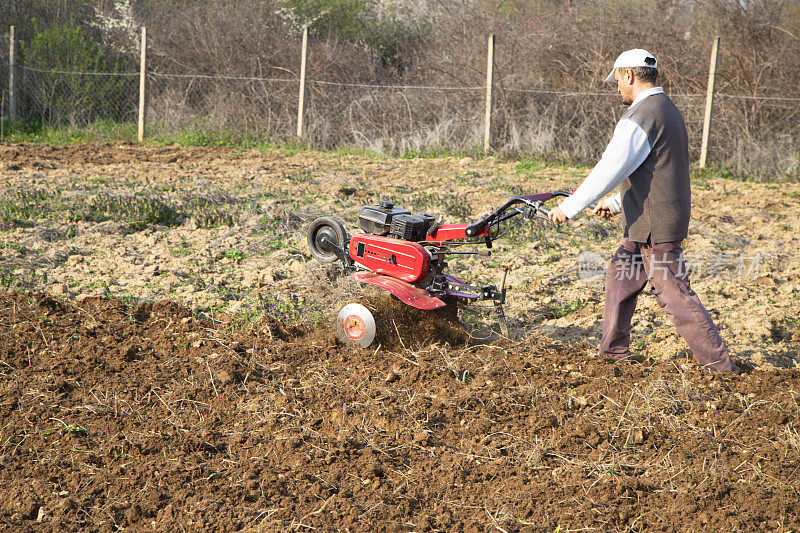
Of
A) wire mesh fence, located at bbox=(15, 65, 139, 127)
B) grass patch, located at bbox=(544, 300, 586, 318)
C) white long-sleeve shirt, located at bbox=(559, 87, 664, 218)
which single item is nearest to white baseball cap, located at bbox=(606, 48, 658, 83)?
white long-sleeve shirt, located at bbox=(559, 87, 664, 218)

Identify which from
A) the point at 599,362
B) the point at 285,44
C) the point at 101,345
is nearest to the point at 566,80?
the point at 285,44

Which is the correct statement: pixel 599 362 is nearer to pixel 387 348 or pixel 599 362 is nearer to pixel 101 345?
pixel 387 348

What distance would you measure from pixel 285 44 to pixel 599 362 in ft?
42.2

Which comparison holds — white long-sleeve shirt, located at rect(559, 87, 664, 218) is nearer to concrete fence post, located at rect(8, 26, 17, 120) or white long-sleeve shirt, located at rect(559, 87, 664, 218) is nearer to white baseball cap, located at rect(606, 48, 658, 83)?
white baseball cap, located at rect(606, 48, 658, 83)

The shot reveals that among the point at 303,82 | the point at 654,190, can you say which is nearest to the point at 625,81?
the point at 654,190

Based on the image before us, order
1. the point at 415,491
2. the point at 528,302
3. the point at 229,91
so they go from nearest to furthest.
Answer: the point at 415,491
the point at 528,302
the point at 229,91

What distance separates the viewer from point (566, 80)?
13656 millimetres

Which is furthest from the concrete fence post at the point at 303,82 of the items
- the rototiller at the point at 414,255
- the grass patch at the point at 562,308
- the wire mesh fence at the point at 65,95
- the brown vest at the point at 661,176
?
the brown vest at the point at 661,176

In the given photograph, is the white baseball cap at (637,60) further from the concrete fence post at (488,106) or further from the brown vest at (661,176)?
the concrete fence post at (488,106)

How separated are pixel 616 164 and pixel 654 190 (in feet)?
1.13

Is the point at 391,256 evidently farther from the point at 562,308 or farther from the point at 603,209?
the point at 562,308

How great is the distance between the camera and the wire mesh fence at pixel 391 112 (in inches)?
476

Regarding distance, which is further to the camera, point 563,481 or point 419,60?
point 419,60

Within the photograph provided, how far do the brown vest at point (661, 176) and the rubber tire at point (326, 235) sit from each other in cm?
212
